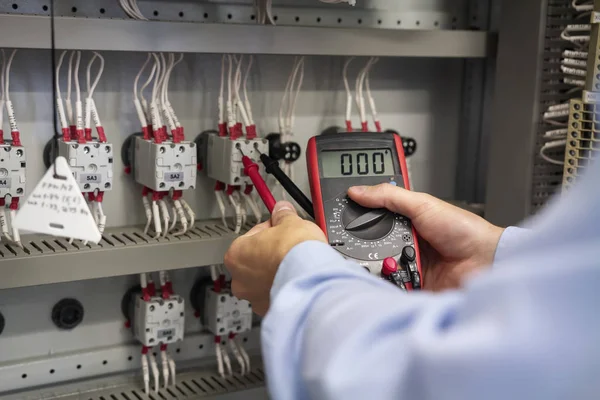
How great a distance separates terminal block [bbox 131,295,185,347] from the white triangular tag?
595mm

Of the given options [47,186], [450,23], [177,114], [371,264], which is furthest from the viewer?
[450,23]

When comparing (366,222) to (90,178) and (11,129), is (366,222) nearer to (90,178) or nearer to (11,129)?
(90,178)

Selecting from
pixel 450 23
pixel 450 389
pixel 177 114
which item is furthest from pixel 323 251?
pixel 450 23

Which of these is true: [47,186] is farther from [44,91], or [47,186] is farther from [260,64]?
[260,64]

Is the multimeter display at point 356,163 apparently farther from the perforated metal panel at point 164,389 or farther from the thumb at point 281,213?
the perforated metal panel at point 164,389

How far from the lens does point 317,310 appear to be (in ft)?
1.77

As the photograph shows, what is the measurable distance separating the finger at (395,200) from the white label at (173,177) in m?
0.31

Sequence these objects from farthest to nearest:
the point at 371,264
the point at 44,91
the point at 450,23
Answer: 1. the point at 450,23
2. the point at 44,91
3. the point at 371,264

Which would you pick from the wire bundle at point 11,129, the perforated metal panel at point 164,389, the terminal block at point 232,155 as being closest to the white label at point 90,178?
the wire bundle at point 11,129

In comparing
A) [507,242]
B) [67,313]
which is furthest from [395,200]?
[67,313]

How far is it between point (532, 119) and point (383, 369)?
920mm

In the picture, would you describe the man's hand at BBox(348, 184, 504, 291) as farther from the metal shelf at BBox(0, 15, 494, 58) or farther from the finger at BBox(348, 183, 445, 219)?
the metal shelf at BBox(0, 15, 494, 58)

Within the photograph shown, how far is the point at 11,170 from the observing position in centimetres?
104

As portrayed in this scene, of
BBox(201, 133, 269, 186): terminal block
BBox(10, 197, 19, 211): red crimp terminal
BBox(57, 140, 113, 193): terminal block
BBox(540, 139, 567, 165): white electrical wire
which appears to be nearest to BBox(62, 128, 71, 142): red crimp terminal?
BBox(57, 140, 113, 193): terminal block
